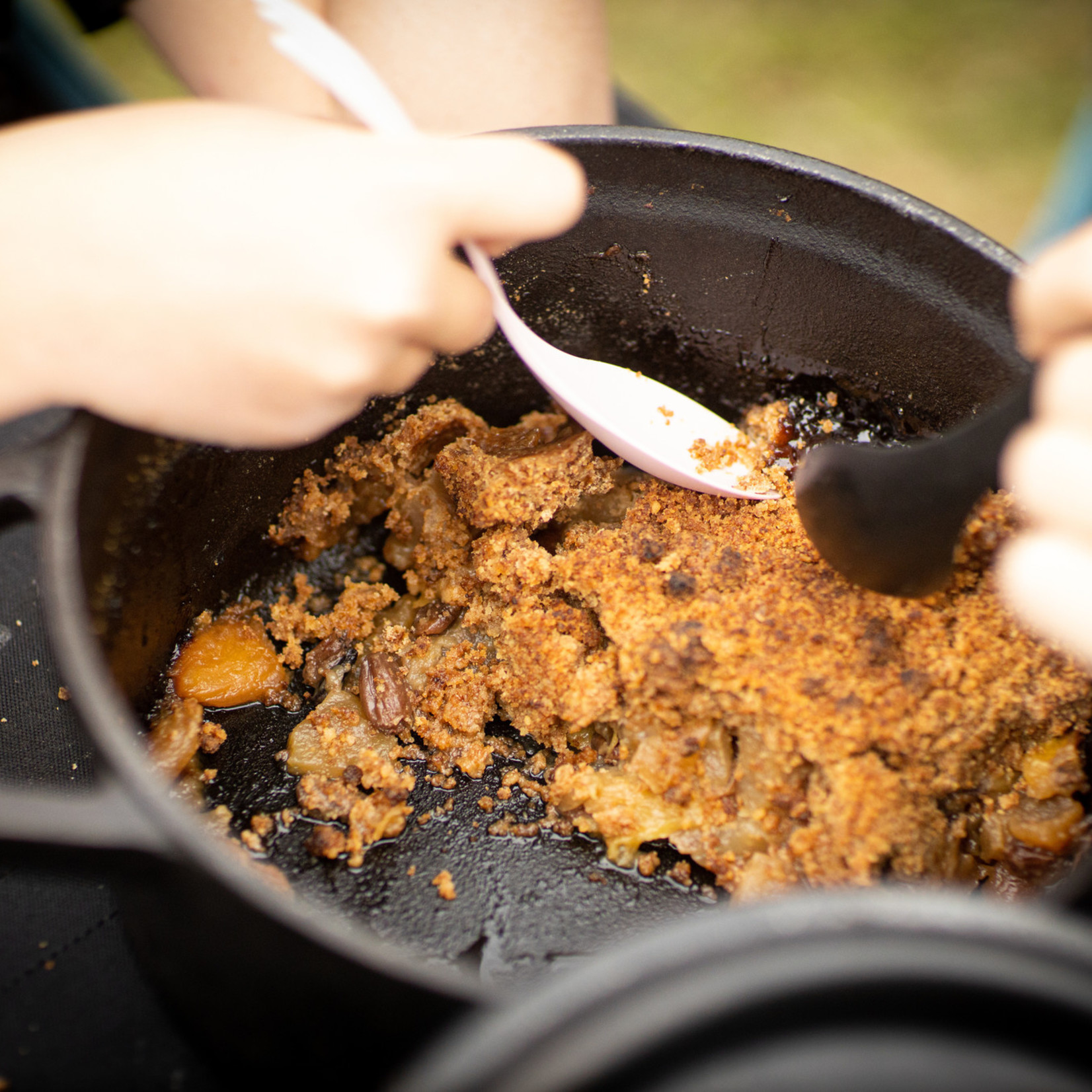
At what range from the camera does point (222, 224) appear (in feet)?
2.17

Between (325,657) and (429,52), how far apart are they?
866 mm

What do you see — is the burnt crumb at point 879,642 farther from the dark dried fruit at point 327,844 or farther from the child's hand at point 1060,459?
the dark dried fruit at point 327,844

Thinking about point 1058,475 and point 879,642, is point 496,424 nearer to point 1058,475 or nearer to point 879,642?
point 879,642

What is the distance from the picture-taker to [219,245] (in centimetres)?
66

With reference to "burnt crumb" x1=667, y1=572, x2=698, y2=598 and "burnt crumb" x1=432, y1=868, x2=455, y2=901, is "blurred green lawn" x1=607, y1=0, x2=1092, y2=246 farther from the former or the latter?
"burnt crumb" x1=432, y1=868, x2=455, y2=901

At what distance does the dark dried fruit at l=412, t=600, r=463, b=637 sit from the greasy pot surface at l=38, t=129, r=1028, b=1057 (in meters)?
0.22

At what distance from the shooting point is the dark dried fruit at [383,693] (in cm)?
98

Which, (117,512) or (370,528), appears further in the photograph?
(370,528)

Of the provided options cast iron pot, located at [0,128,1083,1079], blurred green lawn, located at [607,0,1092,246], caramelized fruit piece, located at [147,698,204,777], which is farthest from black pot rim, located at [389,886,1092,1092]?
blurred green lawn, located at [607,0,1092,246]

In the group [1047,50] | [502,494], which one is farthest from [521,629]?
[1047,50]

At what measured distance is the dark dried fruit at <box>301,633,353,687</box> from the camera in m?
1.04

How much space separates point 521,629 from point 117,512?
1.38 feet

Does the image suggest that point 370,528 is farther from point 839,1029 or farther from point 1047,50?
point 1047,50

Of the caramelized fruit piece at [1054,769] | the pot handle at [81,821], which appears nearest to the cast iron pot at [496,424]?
the pot handle at [81,821]
